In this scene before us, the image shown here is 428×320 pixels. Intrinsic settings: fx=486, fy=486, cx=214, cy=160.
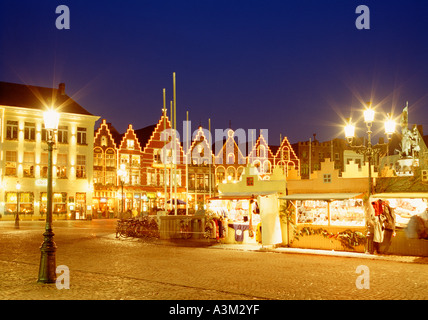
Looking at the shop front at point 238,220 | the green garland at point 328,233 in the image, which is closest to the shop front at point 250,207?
the shop front at point 238,220

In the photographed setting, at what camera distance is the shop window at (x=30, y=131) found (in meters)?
55.1

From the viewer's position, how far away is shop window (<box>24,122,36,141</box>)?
55062 mm

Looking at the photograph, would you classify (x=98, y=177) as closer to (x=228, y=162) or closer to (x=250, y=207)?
(x=228, y=162)

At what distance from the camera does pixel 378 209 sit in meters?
17.3

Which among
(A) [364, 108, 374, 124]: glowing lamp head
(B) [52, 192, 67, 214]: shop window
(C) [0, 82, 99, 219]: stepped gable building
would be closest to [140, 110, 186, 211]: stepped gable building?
(C) [0, 82, 99, 219]: stepped gable building

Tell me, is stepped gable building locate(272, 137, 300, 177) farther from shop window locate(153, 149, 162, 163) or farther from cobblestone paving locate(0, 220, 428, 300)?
cobblestone paving locate(0, 220, 428, 300)

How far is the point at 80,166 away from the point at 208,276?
48780 millimetres

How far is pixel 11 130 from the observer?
54000 millimetres

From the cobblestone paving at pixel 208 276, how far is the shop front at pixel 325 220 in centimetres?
200

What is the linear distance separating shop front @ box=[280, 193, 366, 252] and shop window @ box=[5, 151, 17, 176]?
41950 millimetres

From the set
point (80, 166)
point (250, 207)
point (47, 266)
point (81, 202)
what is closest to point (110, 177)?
point (80, 166)

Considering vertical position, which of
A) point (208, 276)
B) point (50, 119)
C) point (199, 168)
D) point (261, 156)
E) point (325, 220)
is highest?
point (261, 156)
